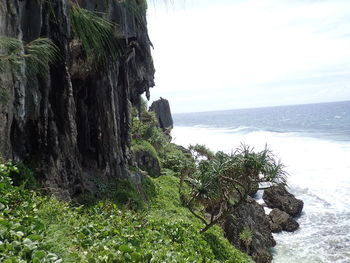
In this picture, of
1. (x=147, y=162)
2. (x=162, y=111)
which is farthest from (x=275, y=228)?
(x=162, y=111)

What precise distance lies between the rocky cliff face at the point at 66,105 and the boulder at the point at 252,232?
7041 mm

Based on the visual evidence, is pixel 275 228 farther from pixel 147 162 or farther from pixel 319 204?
pixel 147 162

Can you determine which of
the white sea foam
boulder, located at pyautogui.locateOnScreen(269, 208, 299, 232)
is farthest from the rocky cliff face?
boulder, located at pyautogui.locateOnScreen(269, 208, 299, 232)

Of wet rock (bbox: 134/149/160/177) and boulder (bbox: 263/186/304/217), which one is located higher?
wet rock (bbox: 134/149/160/177)

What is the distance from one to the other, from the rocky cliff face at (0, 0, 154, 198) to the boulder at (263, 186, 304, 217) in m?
15.0

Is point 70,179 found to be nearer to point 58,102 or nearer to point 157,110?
point 58,102

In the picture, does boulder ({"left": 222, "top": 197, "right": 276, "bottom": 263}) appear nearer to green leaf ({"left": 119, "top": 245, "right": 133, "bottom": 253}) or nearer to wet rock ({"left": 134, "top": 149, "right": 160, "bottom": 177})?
wet rock ({"left": 134, "top": 149, "right": 160, "bottom": 177})

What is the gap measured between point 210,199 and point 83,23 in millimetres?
11528

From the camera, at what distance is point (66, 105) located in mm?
11523

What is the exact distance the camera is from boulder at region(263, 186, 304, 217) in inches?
1070

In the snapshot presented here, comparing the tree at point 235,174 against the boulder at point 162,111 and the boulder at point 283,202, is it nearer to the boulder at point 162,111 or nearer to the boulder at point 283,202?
the boulder at point 283,202

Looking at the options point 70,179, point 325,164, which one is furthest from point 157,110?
point 70,179

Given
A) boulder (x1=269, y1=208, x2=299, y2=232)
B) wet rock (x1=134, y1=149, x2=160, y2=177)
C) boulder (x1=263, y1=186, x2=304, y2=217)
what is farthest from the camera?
boulder (x1=263, y1=186, x2=304, y2=217)

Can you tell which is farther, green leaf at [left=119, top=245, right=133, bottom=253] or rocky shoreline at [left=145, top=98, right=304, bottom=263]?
rocky shoreline at [left=145, top=98, right=304, bottom=263]
